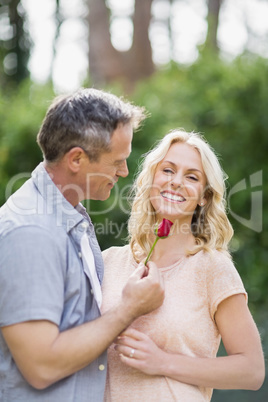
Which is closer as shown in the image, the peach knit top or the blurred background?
the peach knit top

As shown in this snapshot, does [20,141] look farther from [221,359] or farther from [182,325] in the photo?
[221,359]

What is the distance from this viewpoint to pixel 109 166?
2447mm

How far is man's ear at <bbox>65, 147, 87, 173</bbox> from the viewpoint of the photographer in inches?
91.0

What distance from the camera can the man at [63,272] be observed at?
202 cm

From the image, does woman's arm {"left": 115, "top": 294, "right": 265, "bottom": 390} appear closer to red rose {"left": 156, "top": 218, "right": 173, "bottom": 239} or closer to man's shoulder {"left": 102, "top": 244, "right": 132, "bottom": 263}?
red rose {"left": 156, "top": 218, "right": 173, "bottom": 239}

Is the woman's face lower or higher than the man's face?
lower

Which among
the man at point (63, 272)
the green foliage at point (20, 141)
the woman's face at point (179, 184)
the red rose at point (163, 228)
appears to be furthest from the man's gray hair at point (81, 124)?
the green foliage at point (20, 141)

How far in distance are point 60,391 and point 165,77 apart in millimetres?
8120

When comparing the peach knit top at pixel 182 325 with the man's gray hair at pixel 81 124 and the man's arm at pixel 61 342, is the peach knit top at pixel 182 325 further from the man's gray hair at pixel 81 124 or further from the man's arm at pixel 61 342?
the man's gray hair at pixel 81 124

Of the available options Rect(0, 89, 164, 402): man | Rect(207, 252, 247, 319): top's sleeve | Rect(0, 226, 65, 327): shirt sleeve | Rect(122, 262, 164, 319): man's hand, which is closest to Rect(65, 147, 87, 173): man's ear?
Rect(0, 89, 164, 402): man

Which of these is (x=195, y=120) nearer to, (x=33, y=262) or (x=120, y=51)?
(x=120, y=51)

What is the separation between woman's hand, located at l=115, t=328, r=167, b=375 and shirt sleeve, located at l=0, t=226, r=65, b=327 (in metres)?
0.39

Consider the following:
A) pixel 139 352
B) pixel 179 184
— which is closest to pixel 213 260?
pixel 179 184

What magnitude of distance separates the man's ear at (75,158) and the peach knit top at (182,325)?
658 mm
